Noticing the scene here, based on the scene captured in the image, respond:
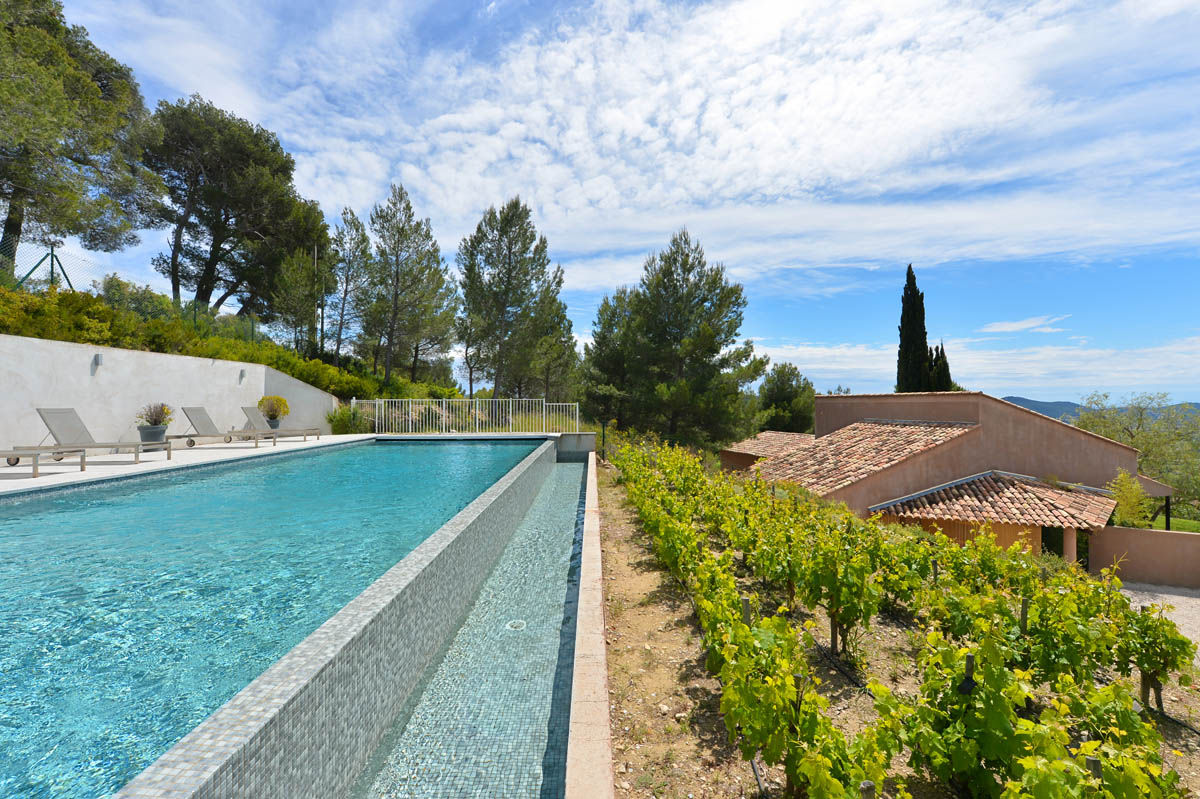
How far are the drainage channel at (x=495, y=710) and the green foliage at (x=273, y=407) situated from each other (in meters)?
14.2

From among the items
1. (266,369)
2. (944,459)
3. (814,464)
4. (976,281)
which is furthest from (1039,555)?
(976,281)

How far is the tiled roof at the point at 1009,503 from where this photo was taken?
11.1 meters

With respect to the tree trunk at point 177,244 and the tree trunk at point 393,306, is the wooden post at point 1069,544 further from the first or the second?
the tree trunk at point 177,244

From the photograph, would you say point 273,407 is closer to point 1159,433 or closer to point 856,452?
point 856,452

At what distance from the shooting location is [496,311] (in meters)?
22.1

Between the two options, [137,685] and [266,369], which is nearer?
[137,685]

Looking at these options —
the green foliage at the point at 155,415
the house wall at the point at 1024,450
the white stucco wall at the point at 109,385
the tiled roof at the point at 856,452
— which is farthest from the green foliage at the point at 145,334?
the house wall at the point at 1024,450

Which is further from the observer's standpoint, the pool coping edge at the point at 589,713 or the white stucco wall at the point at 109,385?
the white stucco wall at the point at 109,385

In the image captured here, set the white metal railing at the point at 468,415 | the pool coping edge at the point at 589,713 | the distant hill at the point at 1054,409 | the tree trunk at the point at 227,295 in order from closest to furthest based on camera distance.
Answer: the pool coping edge at the point at 589,713
the distant hill at the point at 1054,409
the white metal railing at the point at 468,415
the tree trunk at the point at 227,295

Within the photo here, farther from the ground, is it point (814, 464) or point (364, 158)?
point (364, 158)

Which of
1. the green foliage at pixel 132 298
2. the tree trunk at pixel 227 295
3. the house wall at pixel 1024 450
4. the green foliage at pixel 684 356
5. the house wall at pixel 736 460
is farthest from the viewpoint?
the house wall at pixel 736 460

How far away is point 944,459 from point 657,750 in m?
14.0

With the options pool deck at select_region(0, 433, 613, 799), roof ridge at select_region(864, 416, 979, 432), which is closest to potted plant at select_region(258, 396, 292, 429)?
pool deck at select_region(0, 433, 613, 799)

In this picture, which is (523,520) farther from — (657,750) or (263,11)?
(263,11)
